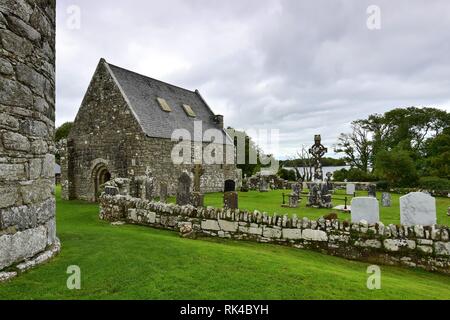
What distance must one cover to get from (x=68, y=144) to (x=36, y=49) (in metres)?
16.9

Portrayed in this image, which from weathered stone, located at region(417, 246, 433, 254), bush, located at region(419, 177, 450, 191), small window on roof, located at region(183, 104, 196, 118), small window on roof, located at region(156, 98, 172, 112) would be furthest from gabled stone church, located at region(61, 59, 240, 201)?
bush, located at region(419, 177, 450, 191)

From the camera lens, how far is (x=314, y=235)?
780 cm

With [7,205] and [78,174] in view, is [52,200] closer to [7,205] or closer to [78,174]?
[7,205]

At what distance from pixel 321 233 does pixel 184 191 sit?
5.68 m

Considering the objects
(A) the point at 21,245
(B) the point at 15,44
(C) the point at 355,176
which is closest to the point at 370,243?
(A) the point at 21,245

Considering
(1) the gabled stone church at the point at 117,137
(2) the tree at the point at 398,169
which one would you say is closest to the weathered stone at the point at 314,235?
(1) the gabled stone church at the point at 117,137

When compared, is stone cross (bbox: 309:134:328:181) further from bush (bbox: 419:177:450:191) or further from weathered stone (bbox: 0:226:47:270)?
weathered stone (bbox: 0:226:47:270)

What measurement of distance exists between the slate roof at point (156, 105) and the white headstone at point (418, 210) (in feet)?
47.1

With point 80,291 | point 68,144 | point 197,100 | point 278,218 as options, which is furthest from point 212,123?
point 80,291

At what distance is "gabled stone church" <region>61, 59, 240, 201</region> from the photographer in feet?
58.1

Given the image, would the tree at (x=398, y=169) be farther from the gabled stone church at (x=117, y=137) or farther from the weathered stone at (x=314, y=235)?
the weathered stone at (x=314, y=235)

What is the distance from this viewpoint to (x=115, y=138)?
18141 millimetres

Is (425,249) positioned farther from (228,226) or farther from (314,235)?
(228,226)

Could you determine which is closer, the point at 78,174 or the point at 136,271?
the point at 136,271
